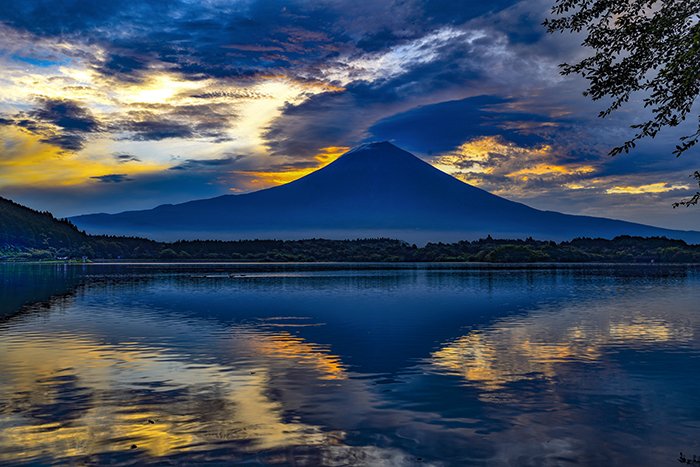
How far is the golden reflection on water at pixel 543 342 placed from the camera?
20.6 metres

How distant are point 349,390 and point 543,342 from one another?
1280cm

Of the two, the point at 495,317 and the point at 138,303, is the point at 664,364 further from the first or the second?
the point at 138,303

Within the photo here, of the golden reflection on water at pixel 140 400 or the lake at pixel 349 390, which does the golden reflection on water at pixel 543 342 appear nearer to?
the lake at pixel 349 390

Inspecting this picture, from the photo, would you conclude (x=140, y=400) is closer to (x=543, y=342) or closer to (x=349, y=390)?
(x=349, y=390)

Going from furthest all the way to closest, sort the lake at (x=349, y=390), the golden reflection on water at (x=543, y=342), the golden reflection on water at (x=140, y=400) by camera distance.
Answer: the golden reflection on water at (x=543, y=342)
the golden reflection on water at (x=140, y=400)
the lake at (x=349, y=390)

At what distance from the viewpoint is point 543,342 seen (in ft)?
89.6

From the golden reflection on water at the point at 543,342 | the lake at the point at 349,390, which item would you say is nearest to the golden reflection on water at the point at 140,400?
the lake at the point at 349,390

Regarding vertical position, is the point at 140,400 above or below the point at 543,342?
above

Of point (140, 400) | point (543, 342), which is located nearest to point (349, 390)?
point (140, 400)

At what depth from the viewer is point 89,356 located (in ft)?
76.6

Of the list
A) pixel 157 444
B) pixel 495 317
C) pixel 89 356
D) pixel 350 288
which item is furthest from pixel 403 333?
pixel 350 288

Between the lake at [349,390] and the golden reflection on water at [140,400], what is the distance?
2.5 inches

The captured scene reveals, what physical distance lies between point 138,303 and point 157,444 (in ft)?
Answer: 119

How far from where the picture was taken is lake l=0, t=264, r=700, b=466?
40.5ft
